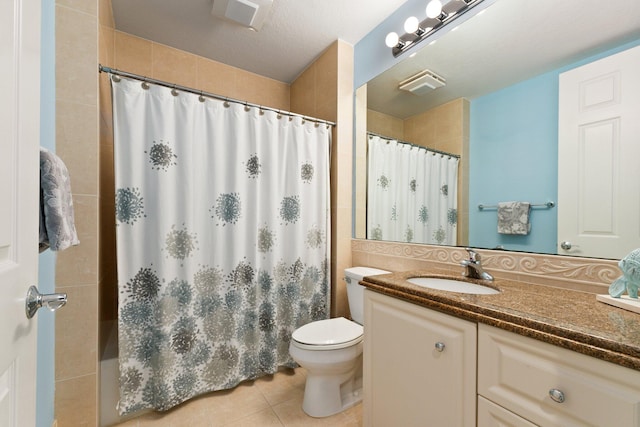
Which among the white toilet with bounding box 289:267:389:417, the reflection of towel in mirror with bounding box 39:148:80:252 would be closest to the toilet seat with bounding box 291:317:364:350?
the white toilet with bounding box 289:267:389:417

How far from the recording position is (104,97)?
1.51 meters

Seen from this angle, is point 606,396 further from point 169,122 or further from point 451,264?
point 169,122

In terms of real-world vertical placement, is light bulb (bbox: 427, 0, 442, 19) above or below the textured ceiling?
below

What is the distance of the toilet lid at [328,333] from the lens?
4.56 ft

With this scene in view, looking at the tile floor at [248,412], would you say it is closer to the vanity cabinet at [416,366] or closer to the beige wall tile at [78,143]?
the vanity cabinet at [416,366]

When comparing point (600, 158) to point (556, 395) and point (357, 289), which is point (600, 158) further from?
point (357, 289)

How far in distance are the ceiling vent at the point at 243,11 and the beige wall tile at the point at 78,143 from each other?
102cm

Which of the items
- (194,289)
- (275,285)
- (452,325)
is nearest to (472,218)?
(452,325)

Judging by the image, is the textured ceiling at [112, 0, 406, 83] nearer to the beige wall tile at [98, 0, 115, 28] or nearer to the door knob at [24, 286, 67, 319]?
the beige wall tile at [98, 0, 115, 28]

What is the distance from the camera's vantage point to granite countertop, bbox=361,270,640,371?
1.86 feet

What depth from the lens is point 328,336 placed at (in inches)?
56.6

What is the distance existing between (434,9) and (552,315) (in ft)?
5.23

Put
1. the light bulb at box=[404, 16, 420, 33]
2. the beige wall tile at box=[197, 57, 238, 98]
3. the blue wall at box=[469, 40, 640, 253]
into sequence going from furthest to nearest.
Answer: the beige wall tile at box=[197, 57, 238, 98] < the light bulb at box=[404, 16, 420, 33] < the blue wall at box=[469, 40, 640, 253]

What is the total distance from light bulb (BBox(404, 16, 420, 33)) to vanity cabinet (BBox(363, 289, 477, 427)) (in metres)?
1.55
